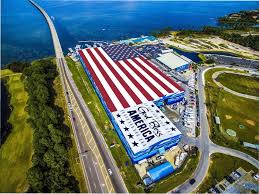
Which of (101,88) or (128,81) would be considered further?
(128,81)

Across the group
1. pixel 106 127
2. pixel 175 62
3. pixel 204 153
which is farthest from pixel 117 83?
pixel 204 153

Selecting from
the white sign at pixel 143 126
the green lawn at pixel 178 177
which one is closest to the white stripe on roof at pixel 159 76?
the white sign at pixel 143 126

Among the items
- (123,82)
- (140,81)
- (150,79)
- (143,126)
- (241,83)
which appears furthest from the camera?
(241,83)

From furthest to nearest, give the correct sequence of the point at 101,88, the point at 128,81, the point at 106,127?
the point at 128,81, the point at 101,88, the point at 106,127

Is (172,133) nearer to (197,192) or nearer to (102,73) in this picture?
(197,192)

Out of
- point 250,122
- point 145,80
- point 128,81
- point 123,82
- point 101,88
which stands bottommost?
point 250,122

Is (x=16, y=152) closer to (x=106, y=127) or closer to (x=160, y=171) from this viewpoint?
(x=106, y=127)

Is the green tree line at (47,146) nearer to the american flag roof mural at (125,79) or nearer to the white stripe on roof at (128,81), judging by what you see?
the american flag roof mural at (125,79)

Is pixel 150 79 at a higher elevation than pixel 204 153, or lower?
higher
